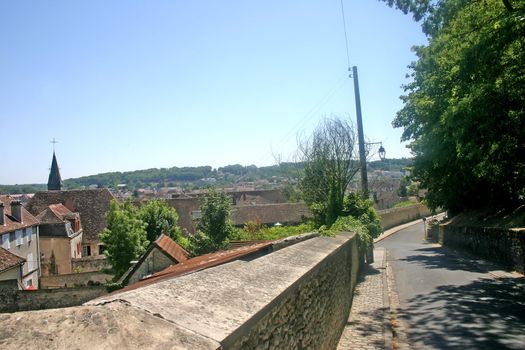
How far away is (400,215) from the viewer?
6094 centimetres

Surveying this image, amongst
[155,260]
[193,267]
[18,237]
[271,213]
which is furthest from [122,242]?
[271,213]

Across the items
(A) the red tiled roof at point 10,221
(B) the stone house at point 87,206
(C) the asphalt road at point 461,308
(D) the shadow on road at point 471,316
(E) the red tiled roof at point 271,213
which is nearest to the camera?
(D) the shadow on road at point 471,316

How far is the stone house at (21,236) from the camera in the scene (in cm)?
3291

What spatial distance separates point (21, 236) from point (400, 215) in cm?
4471

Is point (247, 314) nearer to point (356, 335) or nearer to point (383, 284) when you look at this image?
point (356, 335)

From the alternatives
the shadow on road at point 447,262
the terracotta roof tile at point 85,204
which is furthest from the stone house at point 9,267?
the shadow on road at point 447,262

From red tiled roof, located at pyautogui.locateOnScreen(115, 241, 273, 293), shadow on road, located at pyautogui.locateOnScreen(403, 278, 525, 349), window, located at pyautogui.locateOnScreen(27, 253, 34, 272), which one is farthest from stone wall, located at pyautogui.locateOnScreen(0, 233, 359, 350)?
window, located at pyautogui.locateOnScreen(27, 253, 34, 272)

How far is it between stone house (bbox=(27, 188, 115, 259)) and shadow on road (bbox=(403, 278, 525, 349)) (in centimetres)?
4028

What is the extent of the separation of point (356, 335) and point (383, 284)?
688cm

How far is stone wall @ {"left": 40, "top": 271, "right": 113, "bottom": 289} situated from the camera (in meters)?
30.2

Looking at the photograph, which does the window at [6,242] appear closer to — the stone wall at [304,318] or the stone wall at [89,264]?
the stone wall at [89,264]

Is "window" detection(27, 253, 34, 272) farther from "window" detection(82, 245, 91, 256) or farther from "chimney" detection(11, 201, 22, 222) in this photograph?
"window" detection(82, 245, 91, 256)

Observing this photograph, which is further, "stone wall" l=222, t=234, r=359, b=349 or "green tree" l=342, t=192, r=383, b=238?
"green tree" l=342, t=192, r=383, b=238

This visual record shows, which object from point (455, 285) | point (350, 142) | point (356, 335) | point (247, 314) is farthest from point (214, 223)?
point (247, 314)
